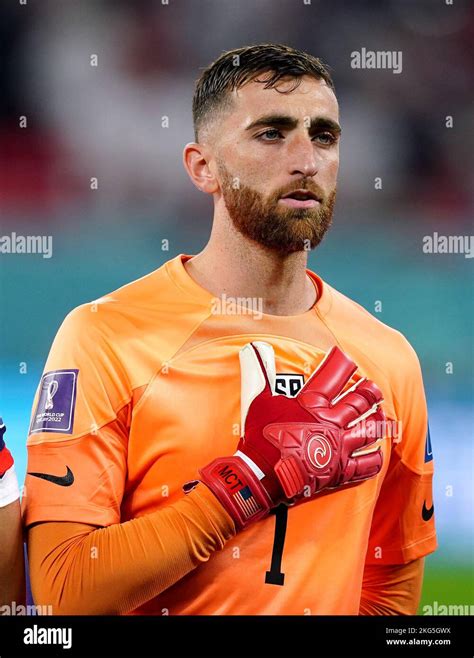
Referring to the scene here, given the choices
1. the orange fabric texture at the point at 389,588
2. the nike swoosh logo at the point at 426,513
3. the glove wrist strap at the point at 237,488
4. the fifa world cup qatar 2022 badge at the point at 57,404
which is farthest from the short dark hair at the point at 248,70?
the orange fabric texture at the point at 389,588

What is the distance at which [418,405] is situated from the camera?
2.55 metres

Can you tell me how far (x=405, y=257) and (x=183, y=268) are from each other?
75 centimetres

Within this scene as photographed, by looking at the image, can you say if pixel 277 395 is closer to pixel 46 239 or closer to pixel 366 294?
pixel 366 294

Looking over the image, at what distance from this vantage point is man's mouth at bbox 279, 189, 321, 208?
7.61 feet

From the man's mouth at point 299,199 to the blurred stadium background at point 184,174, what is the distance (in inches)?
17.8

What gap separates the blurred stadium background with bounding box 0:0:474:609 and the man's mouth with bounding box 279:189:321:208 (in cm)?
45

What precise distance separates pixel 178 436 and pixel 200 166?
0.74m

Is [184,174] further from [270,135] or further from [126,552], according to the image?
[126,552]

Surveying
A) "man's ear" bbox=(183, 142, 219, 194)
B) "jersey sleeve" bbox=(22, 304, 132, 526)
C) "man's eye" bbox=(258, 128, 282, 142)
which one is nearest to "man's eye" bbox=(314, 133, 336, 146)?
"man's eye" bbox=(258, 128, 282, 142)

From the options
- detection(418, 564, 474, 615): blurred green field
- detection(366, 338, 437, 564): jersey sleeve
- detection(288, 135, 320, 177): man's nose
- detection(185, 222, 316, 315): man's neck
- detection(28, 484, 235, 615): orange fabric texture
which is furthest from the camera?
detection(418, 564, 474, 615): blurred green field

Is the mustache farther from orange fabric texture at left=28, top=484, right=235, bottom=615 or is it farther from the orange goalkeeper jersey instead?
orange fabric texture at left=28, top=484, right=235, bottom=615

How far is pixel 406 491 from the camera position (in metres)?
2.54

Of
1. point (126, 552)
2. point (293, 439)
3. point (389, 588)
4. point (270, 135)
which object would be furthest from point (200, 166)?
point (389, 588)
